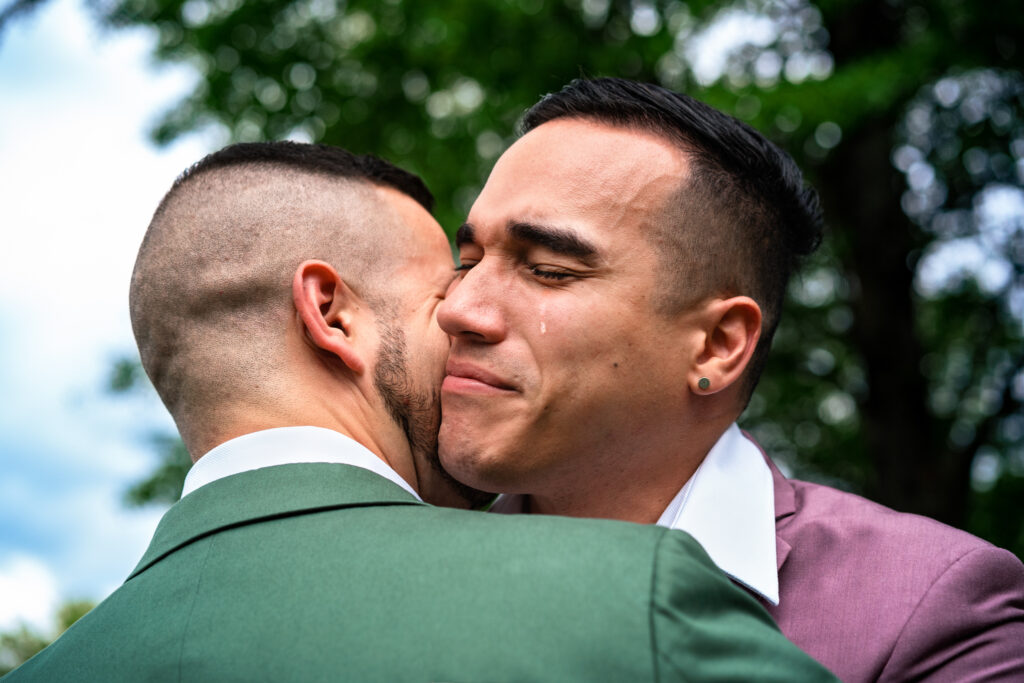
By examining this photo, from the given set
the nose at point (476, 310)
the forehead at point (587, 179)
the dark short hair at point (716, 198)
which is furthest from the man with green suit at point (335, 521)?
the dark short hair at point (716, 198)

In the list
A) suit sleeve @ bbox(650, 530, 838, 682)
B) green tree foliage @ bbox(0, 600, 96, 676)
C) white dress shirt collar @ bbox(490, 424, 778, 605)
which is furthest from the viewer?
green tree foliage @ bbox(0, 600, 96, 676)

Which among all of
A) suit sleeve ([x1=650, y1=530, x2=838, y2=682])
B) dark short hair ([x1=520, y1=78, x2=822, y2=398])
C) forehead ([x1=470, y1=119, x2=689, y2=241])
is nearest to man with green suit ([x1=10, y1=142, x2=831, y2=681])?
suit sleeve ([x1=650, y1=530, x2=838, y2=682])

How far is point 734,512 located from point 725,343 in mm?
552

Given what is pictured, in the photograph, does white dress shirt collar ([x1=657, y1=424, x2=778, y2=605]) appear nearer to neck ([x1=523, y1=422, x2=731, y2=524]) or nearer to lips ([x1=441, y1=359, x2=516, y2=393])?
neck ([x1=523, y1=422, x2=731, y2=524])

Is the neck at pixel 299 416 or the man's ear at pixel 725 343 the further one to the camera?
the man's ear at pixel 725 343

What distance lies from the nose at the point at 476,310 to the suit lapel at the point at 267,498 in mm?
668

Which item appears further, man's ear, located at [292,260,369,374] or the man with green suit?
man's ear, located at [292,260,369,374]

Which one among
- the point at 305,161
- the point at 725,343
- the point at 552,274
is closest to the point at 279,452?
the point at 552,274

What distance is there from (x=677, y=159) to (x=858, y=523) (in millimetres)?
1248

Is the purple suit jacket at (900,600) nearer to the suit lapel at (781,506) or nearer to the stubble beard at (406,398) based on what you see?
the suit lapel at (781,506)

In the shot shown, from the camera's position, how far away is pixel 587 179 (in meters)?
2.98

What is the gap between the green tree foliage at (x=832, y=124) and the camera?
834cm

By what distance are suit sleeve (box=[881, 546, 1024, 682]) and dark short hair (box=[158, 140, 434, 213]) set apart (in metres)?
2.12

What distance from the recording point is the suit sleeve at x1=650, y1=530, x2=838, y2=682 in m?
1.77
